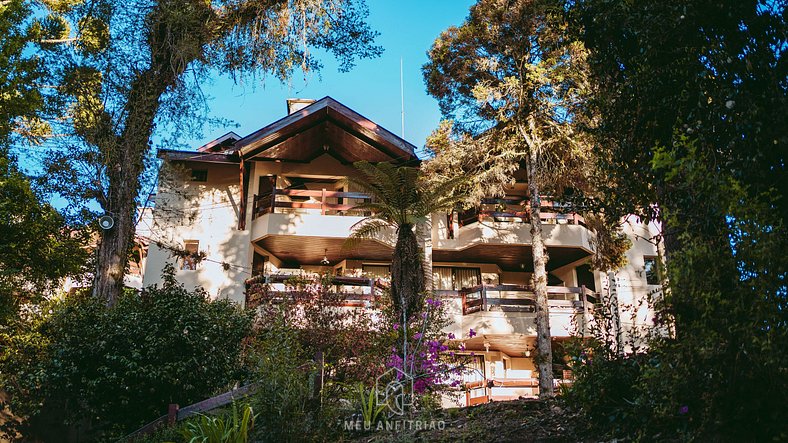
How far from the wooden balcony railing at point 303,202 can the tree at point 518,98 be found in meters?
3.93

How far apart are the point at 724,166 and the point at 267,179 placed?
738 inches

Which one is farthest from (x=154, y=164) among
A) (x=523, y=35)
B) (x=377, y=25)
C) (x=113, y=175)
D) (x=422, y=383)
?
(x=523, y=35)

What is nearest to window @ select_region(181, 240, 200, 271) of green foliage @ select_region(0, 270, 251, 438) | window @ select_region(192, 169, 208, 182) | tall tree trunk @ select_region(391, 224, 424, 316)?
window @ select_region(192, 169, 208, 182)

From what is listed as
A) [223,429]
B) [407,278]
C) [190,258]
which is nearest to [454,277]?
[190,258]

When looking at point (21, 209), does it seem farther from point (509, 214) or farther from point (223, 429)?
point (509, 214)

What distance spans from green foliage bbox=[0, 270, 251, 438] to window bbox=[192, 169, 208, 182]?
419 inches

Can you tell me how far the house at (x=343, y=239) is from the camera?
20656 mm

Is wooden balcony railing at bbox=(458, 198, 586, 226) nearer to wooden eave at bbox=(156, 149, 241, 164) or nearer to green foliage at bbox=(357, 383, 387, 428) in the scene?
wooden eave at bbox=(156, 149, 241, 164)

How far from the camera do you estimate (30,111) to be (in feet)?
51.4

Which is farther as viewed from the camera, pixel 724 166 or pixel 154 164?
pixel 154 164

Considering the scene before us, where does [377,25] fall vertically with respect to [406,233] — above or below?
above

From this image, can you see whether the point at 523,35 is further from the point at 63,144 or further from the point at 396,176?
the point at 63,144

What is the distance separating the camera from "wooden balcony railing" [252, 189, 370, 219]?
21.3 metres

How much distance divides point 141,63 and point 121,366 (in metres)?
8.46
